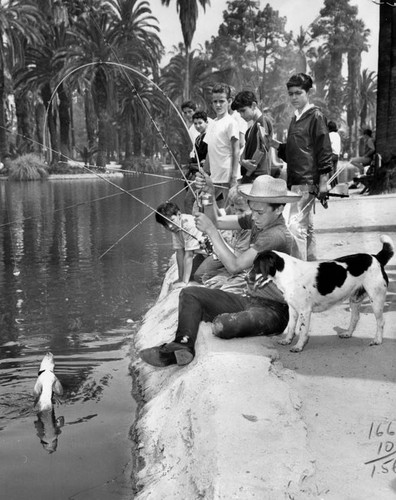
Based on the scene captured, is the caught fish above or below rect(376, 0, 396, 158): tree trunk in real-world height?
below

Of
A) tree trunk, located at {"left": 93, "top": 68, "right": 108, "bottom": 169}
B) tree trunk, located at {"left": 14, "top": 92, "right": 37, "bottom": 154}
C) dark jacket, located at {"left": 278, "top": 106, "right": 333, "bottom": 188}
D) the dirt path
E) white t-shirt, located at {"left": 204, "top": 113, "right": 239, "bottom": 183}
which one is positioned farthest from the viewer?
tree trunk, located at {"left": 14, "top": 92, "right": 37, "bottom": 154}

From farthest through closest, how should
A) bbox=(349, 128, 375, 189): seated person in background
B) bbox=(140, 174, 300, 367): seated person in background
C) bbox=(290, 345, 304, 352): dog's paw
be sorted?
bbox=(349, 128, 375, 189): seated person in background
bbox=(140, 174, 300, 367): seated person in background
bbox=(290, 345, 304, 352): dog's paw

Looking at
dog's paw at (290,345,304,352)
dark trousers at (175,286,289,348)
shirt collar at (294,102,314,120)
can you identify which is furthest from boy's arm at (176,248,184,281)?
dog's paw at (290,345,304,352)

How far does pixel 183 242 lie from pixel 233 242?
1.14 metres

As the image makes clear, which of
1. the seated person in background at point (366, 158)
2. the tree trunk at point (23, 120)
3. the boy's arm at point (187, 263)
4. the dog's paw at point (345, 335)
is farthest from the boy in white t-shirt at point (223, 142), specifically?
the tree trunk at point (23, 120)

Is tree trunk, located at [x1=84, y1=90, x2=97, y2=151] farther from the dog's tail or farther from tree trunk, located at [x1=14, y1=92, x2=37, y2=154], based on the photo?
the dog's tail

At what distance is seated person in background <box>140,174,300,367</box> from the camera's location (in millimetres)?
4609

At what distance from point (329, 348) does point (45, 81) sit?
128ft

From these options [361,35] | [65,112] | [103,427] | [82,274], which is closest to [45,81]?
[65,112]

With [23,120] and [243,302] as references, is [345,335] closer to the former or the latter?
[243,302]

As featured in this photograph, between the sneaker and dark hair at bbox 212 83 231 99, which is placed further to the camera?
dark hair at bbox 212 83 231 99

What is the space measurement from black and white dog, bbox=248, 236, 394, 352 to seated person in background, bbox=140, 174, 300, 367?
0.24 meters

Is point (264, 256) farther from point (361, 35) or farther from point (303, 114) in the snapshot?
point (361, 35)

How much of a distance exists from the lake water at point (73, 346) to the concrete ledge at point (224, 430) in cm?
32
